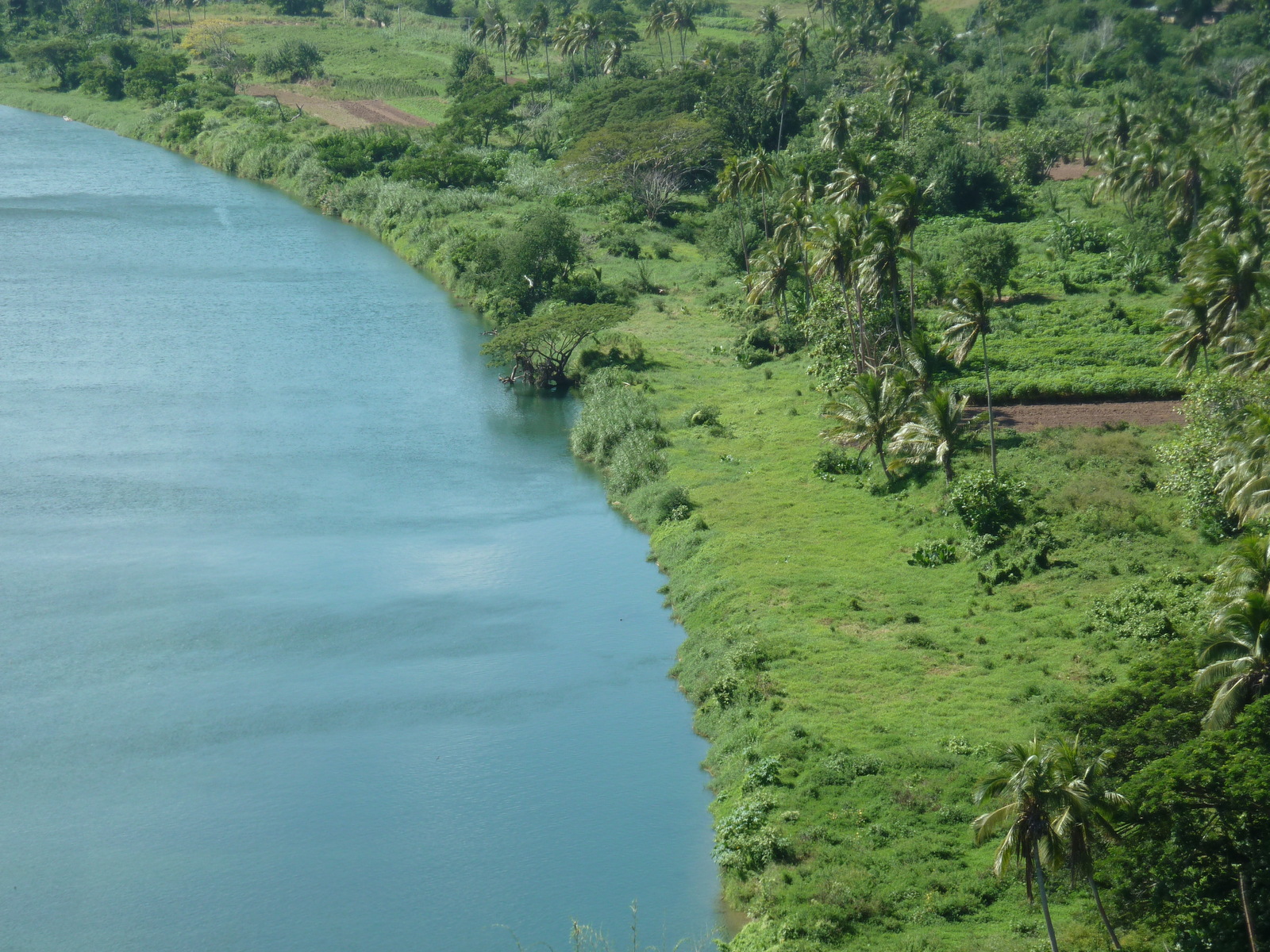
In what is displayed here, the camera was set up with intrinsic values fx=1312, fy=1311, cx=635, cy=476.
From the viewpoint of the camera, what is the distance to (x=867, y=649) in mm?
51375

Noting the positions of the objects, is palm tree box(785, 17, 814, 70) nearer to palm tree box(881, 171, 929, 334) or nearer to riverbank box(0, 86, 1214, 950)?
riverbank box(0, 86, 1214, 950)

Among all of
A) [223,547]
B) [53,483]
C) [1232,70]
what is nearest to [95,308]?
[53,483]

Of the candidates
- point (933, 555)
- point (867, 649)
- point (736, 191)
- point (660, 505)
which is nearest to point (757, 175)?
point (736, 191)

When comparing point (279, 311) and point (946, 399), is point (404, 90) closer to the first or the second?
point (279, 311)

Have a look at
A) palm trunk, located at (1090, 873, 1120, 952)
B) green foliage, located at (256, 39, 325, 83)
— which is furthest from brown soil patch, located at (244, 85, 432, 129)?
palm trunk, located at (1090, 873, 1120, 952)

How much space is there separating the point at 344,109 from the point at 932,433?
412ft

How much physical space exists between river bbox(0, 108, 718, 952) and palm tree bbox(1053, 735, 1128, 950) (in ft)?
41.0

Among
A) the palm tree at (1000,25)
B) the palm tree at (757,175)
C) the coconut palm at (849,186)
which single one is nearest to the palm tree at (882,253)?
the coconut palm at (849,186)

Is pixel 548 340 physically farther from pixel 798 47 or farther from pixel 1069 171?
pixel 798 47

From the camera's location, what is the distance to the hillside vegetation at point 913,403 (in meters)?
36.2

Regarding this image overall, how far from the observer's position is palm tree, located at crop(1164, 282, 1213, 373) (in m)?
68.4

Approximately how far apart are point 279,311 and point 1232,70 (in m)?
123

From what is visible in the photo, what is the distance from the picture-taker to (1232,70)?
532ft

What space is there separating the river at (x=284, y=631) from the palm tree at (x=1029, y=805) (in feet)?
37.9
